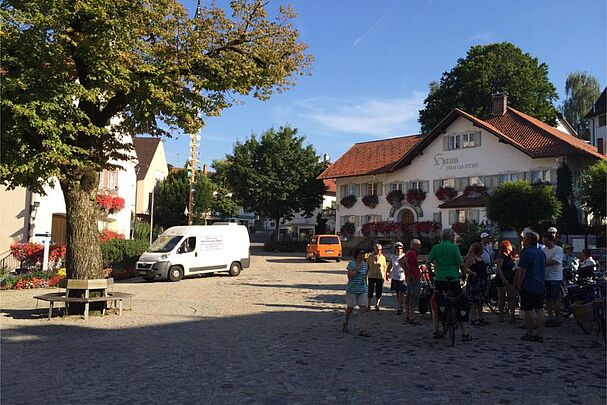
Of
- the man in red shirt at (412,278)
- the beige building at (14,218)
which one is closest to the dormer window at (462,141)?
the beige building at (14,218)

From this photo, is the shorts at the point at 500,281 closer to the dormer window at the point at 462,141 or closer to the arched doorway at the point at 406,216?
the dormer window at the point at 462,141

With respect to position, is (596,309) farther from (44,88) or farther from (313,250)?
(313,250)

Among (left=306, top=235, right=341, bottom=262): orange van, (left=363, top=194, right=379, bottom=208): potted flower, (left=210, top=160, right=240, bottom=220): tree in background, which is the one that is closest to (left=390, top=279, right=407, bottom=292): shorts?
(left=306, top=235, right=341, bottom=262): orange van

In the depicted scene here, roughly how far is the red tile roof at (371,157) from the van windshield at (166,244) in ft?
77.6

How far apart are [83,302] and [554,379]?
31.0 feet

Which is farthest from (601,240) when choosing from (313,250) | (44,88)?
(44,88)

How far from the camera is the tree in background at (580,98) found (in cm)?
5591

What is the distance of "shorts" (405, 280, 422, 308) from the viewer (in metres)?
11.0

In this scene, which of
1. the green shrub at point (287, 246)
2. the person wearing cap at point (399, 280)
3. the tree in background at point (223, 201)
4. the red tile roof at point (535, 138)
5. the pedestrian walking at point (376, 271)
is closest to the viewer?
the person wearing cap at point (399, 280)

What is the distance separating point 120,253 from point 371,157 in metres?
27.6

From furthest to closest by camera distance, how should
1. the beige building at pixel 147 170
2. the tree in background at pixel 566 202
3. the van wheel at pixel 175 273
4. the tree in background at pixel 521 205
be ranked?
the beige building at pixel 147 170 < the tree in background at pixel 566 202 < the tree in background at pixel 521 205 < the van wheel at pixel 175 273

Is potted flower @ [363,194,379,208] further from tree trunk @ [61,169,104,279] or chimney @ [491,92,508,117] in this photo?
tree trunk @ [61,169,104,279]

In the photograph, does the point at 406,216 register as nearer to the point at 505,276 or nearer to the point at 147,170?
Result: the point at 147,170

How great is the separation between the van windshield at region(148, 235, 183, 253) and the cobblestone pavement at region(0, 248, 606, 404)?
9.71 m
